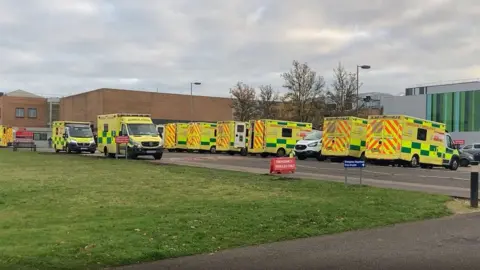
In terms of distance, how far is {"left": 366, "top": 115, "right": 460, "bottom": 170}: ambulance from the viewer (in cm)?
2705

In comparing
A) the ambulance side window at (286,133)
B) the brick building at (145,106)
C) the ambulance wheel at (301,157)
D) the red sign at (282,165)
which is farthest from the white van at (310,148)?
the brick building at (145,106)

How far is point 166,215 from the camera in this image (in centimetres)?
968

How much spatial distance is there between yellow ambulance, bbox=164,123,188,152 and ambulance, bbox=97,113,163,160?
17180 mm

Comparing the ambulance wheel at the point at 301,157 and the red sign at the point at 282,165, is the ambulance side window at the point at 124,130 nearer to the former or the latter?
the ambulance wheel at the point at 301,157

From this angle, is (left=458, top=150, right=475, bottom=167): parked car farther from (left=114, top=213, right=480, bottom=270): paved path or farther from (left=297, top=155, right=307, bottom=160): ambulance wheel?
(left=114, top=213, right=480, bottom=270): paved path

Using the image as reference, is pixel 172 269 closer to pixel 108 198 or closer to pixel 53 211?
pixel 53 211

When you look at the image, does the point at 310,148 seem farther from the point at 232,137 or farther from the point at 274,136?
the point at 232,137

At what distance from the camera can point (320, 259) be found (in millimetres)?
6910

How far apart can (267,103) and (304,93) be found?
869cm

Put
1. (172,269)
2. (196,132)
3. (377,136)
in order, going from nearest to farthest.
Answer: (172,269) < (377,136) < (196,132)

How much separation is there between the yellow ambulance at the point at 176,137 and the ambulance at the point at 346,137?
21232 mm

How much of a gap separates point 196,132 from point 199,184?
106 ft

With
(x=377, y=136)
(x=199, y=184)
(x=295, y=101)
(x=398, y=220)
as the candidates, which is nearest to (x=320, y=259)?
(x=398, y=220)

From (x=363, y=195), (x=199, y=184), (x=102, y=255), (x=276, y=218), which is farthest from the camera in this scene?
(x=199, y=184)
